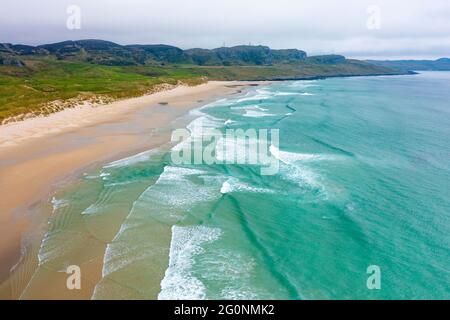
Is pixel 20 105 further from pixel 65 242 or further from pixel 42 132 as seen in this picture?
pixel 65 242

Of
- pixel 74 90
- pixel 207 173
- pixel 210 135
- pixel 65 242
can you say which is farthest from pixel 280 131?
pixel 74 90

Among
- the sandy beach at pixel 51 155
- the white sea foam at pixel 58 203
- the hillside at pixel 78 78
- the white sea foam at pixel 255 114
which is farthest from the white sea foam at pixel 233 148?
the hillside at pixel 78 78

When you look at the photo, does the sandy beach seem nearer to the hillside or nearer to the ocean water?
the ocean water

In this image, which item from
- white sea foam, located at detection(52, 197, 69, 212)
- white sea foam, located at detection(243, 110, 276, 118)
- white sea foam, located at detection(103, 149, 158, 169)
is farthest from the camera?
white sea foam, located at detection(243, 110, 276, 118)

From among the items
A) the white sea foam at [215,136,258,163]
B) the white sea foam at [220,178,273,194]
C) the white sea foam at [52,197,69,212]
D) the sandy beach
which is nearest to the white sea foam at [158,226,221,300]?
the sandy beach

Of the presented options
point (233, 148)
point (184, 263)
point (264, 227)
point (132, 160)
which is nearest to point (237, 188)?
point (264, 227)

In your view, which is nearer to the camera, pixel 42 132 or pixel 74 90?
pixel 42 132

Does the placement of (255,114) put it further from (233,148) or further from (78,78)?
(78,78)
